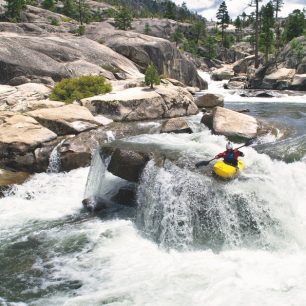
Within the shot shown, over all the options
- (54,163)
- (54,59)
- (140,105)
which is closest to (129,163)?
(54,163)

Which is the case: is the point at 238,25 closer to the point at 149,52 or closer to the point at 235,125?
the point at 149,52

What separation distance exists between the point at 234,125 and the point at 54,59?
56.7 ft

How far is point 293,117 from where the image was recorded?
21.1 meters

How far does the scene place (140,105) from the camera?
19078 mm

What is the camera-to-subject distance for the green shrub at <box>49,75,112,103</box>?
67.3 ft

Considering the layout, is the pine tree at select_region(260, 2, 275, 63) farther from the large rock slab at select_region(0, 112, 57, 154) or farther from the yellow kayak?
the yellow kayak

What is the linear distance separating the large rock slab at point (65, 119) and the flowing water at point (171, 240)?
11.0ft

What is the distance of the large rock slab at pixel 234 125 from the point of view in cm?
1561

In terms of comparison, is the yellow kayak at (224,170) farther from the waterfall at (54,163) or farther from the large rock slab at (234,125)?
the waterfall at (54,163)

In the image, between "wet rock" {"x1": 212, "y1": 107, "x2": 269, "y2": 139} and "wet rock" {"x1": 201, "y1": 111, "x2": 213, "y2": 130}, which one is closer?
"wet rock" {"x1": 212, "y1": 107, "x2": 269, "y2": 139}

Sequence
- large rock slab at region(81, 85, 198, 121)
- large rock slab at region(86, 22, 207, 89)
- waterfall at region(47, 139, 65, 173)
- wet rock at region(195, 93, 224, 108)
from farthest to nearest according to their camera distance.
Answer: large rock slab at region(86, 22, 207, 89) → wet rock at region(195, 93, 224, 108) → large rock slab at region(81, 85, 198, 121) → waterfall at region(47, 139, 65, 173)

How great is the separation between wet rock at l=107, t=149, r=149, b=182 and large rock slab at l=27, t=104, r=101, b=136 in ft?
15.8

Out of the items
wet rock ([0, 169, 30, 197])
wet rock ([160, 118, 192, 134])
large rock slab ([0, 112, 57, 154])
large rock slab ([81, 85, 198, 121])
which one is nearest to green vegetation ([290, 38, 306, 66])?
large rock slab ([81, 85, 198, 121])

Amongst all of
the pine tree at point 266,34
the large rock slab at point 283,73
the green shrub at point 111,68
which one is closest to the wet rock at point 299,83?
the large rock slab at point 283,73
